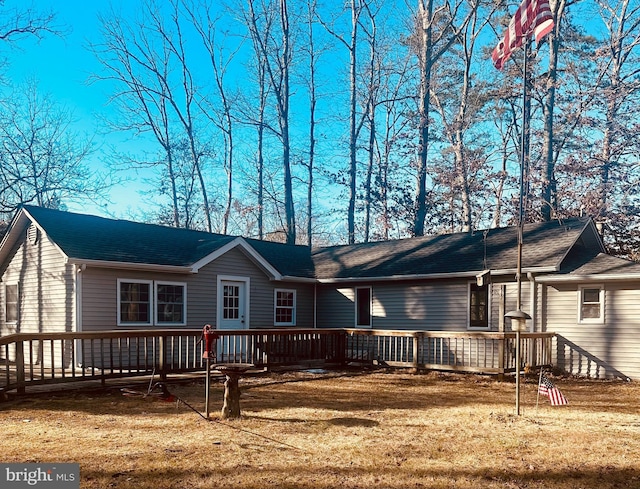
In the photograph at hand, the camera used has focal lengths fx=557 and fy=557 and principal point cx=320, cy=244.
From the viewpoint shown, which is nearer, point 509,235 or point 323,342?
point 323,342

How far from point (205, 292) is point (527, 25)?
1038 centimetres

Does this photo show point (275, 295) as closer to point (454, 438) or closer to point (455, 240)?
point (455, 240)

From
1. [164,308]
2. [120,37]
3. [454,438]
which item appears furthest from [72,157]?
[454,438]

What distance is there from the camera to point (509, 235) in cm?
1655

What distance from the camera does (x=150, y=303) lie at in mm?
14047

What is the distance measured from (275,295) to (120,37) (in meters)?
20.1

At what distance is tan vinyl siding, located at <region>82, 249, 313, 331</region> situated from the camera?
1291cm

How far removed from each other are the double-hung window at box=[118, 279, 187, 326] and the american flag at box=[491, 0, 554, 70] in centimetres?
1014

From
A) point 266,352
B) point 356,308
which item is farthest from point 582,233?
point 266,352

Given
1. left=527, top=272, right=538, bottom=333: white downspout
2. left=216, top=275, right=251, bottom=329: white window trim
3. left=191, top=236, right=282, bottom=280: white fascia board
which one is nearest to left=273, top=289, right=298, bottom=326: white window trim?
left=191, top=236, right=282, bottom=280: white fascia board

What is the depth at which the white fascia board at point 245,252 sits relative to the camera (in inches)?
581

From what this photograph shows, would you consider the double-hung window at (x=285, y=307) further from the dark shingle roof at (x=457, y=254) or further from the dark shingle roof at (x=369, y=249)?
the dark shingle roof at (x=457, y=254)

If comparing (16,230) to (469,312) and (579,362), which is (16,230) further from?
(579,362)

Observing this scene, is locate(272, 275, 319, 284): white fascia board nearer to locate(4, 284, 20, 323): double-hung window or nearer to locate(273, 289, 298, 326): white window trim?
locate(273, 289, 298, 326): white window trim
